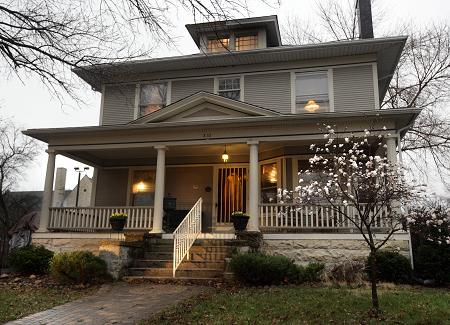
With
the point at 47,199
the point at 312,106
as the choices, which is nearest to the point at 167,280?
the point at 47,199

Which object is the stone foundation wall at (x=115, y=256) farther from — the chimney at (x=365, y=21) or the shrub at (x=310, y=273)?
the chimney at (x=365, y=21)

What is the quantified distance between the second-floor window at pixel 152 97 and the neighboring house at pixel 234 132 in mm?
38

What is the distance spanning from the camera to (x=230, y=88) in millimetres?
13859

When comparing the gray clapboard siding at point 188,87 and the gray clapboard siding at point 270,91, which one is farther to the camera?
the gray clapboard siding at point 188,87

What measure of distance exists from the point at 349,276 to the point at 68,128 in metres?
8.93

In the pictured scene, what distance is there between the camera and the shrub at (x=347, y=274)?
8.89m

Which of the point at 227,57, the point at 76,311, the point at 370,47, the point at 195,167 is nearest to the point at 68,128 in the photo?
the point at 195,167

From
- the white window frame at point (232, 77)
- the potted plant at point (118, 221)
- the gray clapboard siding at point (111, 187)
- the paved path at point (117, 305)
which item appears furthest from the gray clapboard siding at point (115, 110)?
the paved path at point (117, 305)

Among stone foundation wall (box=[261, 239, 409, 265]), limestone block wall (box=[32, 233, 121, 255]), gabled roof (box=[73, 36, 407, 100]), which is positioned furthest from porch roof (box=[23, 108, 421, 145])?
stone foundation wall (box=[261, 239, 409, 265])

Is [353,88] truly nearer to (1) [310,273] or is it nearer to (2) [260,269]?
(1) [310,273]

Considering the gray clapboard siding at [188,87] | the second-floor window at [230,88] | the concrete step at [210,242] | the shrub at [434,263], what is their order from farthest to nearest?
the gray clapboard siding at [188,87] < the second-floor window at [230,88] < the concrete step at [210,242] < the shrub at [434,263]

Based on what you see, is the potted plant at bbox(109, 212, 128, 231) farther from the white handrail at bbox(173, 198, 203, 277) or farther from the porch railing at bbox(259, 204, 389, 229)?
the porch railing at bbox(259, 204, 389, 229)

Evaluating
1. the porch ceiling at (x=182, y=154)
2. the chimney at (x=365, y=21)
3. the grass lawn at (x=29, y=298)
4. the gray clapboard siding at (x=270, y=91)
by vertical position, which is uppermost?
the chimney at (x=365, y=21)

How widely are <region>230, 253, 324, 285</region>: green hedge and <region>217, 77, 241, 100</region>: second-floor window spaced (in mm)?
6838
